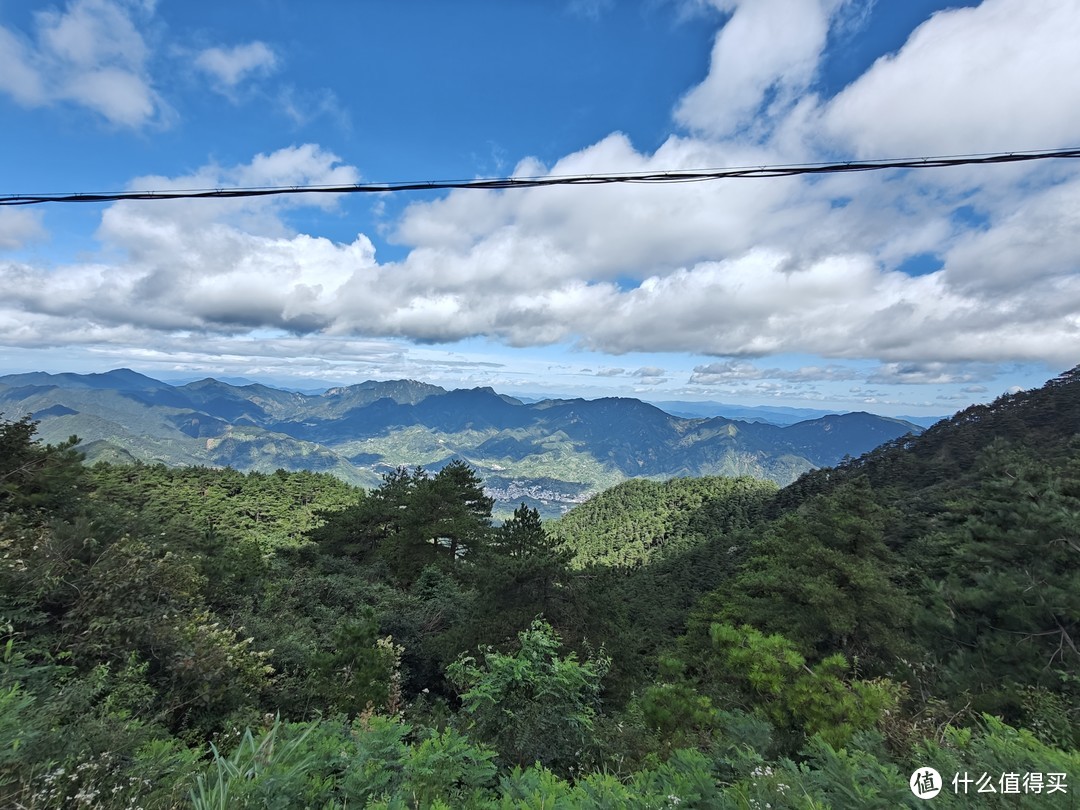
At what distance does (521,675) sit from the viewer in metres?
6.99

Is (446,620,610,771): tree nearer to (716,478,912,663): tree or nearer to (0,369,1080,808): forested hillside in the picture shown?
(0,369,1080,808): forested hillside

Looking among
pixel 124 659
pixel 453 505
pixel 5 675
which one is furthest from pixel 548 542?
pixel 5 675

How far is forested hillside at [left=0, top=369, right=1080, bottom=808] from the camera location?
328 cm

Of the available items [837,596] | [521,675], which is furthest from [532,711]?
[837,596]

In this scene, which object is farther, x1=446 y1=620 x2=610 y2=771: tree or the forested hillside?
x1=446 y1=620 x2=610 y2=771: tree

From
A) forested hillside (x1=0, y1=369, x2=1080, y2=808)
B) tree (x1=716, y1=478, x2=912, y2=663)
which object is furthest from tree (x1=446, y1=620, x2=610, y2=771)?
tree (x1=716, y1=478, x2=912, y2=663)

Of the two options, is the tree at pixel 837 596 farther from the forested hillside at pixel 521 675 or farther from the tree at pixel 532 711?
the tree at pixel 532 711

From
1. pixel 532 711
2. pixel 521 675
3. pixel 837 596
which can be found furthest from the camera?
pixel 837 596

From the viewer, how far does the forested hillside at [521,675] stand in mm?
3281

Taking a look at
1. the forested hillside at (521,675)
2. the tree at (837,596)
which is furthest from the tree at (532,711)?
the tree at (837,596)

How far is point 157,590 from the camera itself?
823 centimetres

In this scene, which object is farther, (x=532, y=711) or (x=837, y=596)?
(x=837, y=596)

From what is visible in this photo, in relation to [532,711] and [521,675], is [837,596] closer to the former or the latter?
[521,675]

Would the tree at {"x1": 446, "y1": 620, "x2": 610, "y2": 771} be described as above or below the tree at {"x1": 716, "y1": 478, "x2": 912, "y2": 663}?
above
